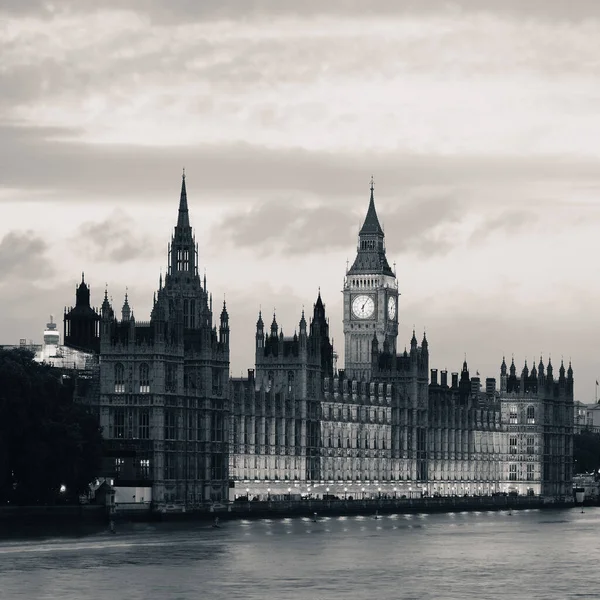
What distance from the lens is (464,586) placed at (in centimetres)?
15025

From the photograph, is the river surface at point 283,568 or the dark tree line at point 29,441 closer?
the river surface at point 283,568

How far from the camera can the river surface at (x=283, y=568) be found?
144 metres

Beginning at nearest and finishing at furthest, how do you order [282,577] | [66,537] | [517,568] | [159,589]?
[159,589]
[282,577]
[517,568]
[66,537]

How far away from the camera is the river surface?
144250 millimetres

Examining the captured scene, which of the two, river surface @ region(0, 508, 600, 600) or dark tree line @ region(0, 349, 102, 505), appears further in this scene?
dark tree line @ region(0, 349, 102, 505)

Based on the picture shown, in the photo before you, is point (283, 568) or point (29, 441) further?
point (29, 441)

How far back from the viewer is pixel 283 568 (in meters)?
162

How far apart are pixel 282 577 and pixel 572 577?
2140 cm

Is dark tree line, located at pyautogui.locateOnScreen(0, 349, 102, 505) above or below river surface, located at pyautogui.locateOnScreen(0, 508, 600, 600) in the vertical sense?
above

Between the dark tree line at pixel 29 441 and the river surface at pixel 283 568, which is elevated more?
the dark tree line at pixel 29 441

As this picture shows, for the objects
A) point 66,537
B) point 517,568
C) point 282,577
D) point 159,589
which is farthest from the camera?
point 66,537

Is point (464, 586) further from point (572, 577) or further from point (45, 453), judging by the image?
point (45, 453)

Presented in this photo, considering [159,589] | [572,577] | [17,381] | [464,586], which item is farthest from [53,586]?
[17,381]

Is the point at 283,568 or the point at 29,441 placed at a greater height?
the point at 29,441
